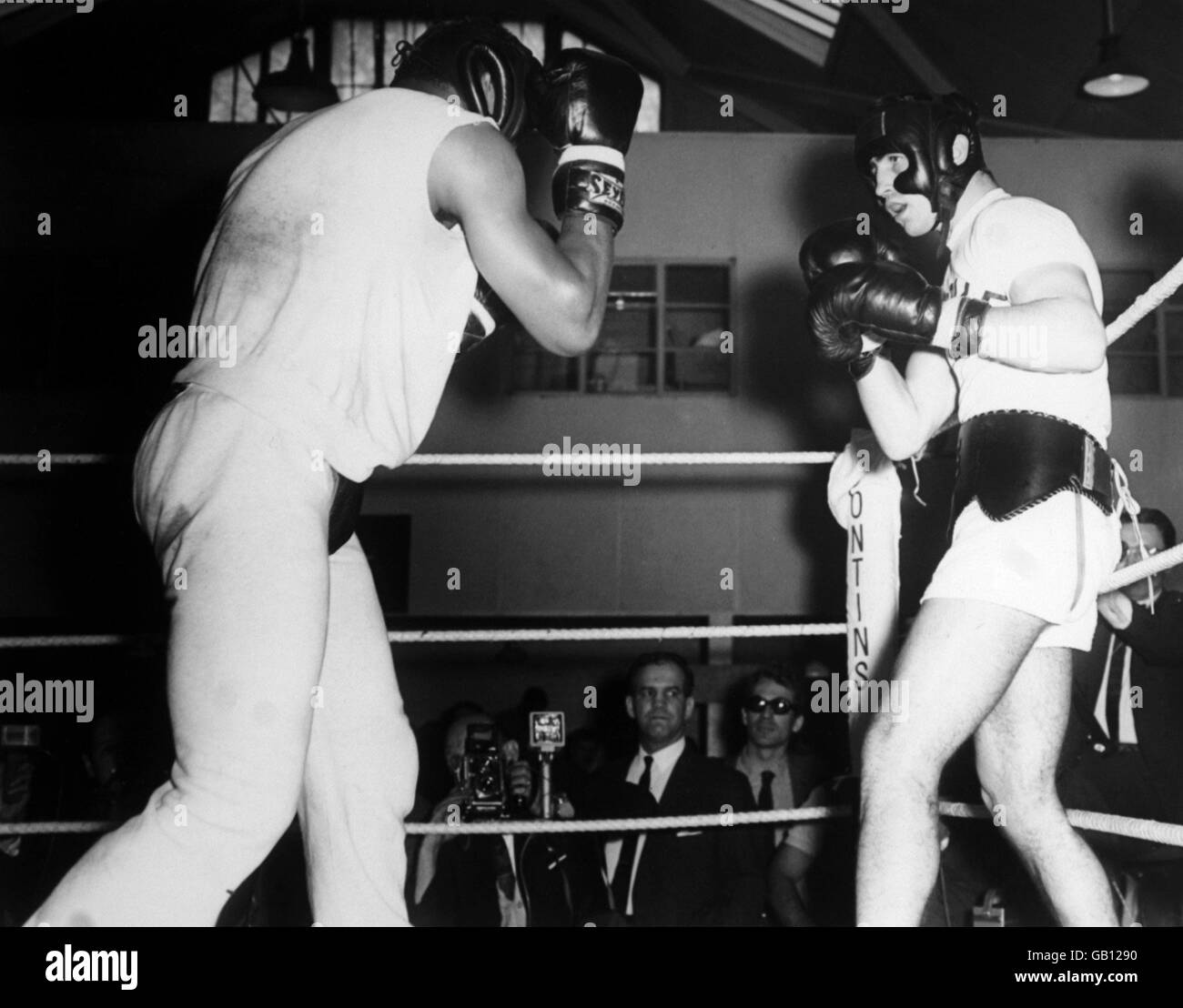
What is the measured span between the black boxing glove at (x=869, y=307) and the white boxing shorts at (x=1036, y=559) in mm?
243

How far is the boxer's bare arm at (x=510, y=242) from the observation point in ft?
3.72

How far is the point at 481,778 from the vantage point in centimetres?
234

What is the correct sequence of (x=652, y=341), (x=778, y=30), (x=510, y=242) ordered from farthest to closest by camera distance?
(x=778, y=30), (x=652, y=341), (x=510, y=242)

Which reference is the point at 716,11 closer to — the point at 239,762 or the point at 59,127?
the point at 59,127

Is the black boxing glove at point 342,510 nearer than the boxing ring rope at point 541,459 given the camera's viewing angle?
Yes

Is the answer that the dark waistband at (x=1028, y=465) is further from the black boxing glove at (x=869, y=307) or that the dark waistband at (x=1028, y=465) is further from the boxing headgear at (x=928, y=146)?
the boxing headgear at (x=928, y=146)

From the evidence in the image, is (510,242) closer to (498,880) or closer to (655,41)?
(498,880)

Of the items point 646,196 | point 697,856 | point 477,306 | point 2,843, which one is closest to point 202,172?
point 646,196

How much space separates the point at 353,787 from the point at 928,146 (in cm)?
112

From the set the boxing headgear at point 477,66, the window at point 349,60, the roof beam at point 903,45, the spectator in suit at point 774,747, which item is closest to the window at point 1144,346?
the roof beam at point 903,45

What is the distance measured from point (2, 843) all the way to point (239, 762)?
2194 mm

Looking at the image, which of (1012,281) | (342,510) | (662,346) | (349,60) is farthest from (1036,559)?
(349,60)

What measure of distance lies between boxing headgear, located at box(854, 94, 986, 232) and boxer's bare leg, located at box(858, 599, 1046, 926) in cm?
59

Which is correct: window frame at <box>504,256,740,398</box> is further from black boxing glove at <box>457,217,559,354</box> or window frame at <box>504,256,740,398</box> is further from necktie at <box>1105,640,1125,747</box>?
black boxing glove at <box>457,217,559,354</box>
